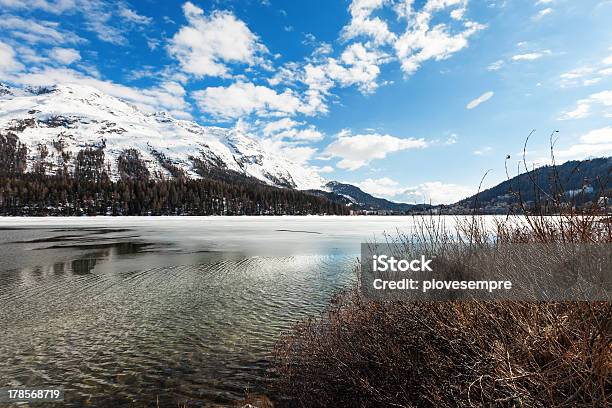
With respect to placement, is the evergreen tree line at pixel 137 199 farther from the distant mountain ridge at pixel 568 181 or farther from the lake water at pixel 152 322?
the distant mountain ridge at pixel 568 181

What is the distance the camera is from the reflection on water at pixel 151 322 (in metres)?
7.49

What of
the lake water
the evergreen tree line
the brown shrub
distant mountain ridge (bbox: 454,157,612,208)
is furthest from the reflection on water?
the evergreen tree line

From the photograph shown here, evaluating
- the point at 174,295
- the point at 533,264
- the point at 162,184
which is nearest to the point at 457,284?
the point at 533,264

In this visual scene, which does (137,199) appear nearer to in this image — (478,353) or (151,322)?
(151,322)

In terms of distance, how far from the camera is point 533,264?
3852 millimetres

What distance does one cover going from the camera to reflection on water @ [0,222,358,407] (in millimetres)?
7488

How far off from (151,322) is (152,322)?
0.03 metres

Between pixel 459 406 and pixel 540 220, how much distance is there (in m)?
2.21

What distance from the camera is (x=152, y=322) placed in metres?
11.4

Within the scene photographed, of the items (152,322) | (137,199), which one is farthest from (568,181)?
(137,199)

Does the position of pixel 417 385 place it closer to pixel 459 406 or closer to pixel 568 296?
pixel 459 406

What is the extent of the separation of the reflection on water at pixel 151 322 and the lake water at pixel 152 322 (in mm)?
32

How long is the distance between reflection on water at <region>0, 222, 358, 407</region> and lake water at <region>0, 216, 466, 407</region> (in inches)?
1.3

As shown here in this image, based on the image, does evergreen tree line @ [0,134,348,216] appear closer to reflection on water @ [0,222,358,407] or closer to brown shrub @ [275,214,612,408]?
reflection on water @ [0,222,358,407]
